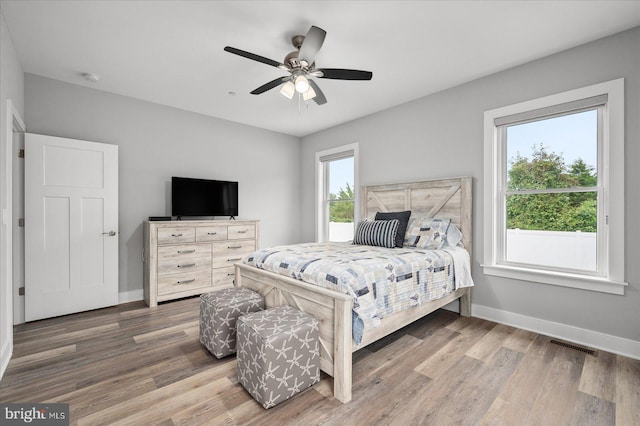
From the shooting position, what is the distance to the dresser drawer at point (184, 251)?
3.73 m

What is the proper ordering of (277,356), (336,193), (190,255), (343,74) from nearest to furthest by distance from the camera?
(277,356), (343,74), (190,255), (336,193)

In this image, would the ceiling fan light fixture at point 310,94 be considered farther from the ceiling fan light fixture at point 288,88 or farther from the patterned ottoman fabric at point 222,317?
the patterned ottoman fabric at point 222,317

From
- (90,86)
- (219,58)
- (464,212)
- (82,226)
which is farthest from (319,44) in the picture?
(82,226)

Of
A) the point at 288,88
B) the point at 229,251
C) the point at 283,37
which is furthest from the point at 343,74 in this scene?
the point at 229,251

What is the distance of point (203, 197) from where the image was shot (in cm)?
436

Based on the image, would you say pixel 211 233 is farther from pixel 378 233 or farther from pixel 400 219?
pixel 400 219

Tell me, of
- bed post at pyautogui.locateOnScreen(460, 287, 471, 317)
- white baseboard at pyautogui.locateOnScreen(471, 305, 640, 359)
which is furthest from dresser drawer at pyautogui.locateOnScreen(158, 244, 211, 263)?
white baseboard at pyautogui.locateOnScreen(471, 305, 640, 359)

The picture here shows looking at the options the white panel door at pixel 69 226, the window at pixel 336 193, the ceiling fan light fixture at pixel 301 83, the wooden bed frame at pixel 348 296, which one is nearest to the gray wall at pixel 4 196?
the white panel door at pixel 69 226

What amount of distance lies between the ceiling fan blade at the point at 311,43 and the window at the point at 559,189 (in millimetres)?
2130

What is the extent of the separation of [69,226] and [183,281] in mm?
1399

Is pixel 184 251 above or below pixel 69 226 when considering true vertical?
below

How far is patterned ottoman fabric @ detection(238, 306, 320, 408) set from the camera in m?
1.75

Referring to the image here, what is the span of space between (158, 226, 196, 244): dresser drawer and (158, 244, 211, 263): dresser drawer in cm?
8

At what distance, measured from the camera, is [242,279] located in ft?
10.1
